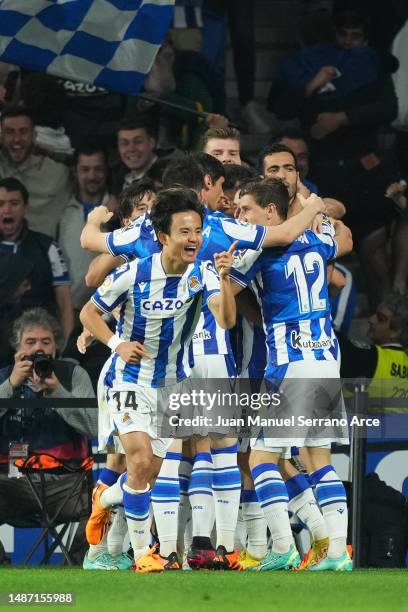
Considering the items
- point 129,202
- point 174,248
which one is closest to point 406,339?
point 129,202

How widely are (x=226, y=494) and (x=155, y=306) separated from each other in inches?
44.5

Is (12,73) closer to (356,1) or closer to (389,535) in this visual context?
(356,1)

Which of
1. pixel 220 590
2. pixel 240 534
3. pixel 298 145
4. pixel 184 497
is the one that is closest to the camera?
pixel 220 590

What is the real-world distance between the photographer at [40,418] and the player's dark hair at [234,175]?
158cm

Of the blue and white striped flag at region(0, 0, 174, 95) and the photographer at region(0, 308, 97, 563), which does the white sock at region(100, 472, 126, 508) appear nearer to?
the photographer at region(0, 308, 97, 563)

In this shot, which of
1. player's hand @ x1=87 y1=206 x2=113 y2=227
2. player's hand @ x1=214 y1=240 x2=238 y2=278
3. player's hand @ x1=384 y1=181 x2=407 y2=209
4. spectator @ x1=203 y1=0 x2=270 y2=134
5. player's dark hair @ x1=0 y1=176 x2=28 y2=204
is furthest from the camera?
spectator @ x1=203 y1=0 x2=270 y2=134

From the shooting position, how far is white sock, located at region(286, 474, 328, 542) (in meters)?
9.18

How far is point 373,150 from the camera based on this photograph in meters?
13.4

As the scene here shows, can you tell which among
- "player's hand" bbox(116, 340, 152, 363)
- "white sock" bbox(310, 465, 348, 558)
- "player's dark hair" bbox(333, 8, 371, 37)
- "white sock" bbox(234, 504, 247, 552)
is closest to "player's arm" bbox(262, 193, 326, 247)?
"player's hand" bbox(116, 340, 152, 363)

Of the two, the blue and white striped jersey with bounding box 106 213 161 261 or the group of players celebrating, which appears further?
the blue and white striped jersey with bounding box 106 213 161 261

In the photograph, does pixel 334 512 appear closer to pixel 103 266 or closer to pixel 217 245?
pixel 217 245

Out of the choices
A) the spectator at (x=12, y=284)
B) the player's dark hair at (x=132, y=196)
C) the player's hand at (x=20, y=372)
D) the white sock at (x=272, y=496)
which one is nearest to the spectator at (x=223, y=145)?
the player's dark hair at (x=132, y=196)

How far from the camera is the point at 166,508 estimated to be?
888cm

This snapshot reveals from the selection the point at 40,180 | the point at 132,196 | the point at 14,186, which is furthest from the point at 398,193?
the point at 132,196
